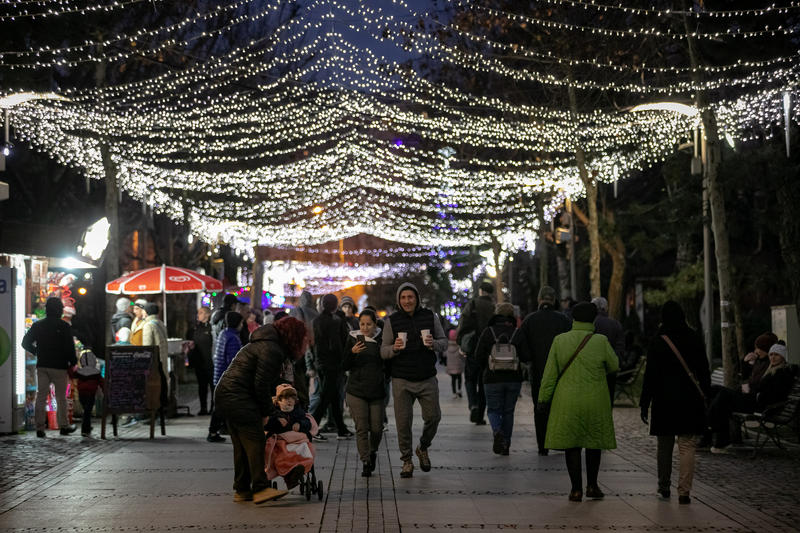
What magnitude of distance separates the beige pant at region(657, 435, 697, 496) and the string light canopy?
6.62m

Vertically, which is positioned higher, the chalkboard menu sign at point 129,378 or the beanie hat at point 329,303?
the beanie hat at point 329,303

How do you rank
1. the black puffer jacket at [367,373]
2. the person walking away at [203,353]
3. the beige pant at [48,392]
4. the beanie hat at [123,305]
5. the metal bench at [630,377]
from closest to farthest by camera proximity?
the black puffer jacket at [367,373] < the beige pant at [48,392] < the person walking away at [203,353] < the beanie hat at [123,305] < the metal bench at [630,377]

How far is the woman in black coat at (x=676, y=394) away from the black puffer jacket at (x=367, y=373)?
8.56ft

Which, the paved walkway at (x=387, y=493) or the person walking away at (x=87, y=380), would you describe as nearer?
the paved walkway at (x=387, y=493)

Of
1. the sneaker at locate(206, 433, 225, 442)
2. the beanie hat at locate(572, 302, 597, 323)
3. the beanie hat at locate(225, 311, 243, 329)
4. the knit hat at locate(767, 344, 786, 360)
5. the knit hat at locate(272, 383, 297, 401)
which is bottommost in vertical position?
the sneaker at locate(206, 433, 225, 442)

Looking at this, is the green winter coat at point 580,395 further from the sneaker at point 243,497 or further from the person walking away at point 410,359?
the sneaker at point 243,497

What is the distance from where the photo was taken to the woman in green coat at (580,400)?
29.2 feet

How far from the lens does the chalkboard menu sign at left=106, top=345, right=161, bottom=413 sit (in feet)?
47.0

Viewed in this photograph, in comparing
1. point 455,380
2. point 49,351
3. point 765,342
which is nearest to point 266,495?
point 49,351

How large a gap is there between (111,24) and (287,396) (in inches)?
716

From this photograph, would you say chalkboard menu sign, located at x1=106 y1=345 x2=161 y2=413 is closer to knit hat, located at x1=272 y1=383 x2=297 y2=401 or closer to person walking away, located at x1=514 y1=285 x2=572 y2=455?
person walking away, located at x1=514 y1=285 x2=572 y2=455

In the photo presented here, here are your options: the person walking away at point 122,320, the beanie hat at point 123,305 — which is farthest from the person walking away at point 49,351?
Answer: the beanie hat at point 123,305

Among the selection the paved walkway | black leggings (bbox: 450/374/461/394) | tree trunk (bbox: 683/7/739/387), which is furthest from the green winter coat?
black leggings (bbox: 450/374/461/394)

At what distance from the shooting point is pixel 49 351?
14.7 metres
